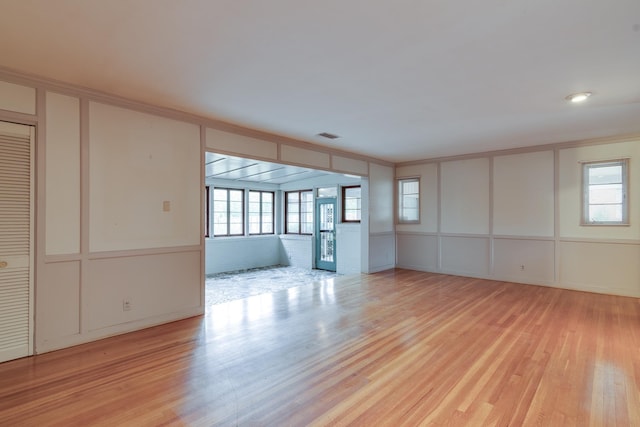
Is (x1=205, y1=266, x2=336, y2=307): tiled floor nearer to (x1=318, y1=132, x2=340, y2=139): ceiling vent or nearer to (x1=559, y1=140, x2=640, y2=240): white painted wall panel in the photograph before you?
(x1=318, y1=132, x2=340, y2=139): ceiling vent

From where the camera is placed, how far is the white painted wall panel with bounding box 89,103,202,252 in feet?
11.5

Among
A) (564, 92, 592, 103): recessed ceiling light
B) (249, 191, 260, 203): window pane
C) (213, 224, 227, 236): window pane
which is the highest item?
(564, 92, 592, 103): recessed ceiling light

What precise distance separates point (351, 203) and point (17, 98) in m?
6.62

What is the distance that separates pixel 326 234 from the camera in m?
8.93

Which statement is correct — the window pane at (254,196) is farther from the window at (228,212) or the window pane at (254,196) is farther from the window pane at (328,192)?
the window pane at (328,192)

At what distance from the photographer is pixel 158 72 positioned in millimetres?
2945

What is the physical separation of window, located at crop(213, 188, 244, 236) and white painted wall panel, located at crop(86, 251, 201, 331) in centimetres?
435

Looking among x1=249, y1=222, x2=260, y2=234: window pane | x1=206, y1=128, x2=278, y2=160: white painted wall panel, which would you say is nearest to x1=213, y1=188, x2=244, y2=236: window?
x1=249, y1=222, x2=260, y2=234: window pane

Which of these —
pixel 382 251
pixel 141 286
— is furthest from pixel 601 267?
pixel 141 286

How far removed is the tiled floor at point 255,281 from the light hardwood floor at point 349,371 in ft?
4.19

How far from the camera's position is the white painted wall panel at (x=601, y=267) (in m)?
5.24

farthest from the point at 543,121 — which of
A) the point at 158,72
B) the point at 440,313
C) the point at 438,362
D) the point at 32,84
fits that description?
the point at 32,84

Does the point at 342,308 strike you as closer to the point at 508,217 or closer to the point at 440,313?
the point at 440,313

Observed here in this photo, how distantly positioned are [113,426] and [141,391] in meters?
0.41
